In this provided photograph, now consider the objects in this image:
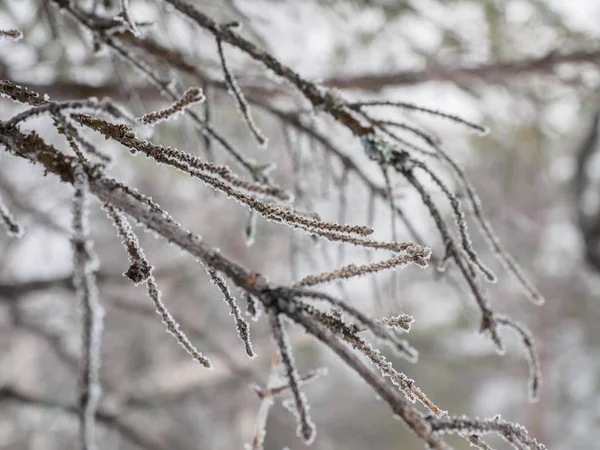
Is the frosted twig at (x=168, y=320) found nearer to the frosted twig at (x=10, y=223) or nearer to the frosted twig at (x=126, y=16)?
the frosted twig at (x=10, y=223)

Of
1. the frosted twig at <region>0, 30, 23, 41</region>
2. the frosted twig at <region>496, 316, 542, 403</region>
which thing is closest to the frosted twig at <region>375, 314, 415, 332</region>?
the frosted twig at <region>496, 316, 542, 403</region>

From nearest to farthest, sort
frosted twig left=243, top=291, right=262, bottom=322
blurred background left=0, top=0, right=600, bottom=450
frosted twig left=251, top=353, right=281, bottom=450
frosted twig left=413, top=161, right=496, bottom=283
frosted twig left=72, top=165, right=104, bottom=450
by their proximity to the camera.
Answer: frosted twig left=72, top=165, right=104, bottom=450
frosted twig left=243, top=291, right=262, bottom=322
frosted twig left=251, top=353, right=281, bottom=450
frosted twig left=413, top=161, right=496, bottom=283
blurred background left=0, top=0, right=600, bottom=450

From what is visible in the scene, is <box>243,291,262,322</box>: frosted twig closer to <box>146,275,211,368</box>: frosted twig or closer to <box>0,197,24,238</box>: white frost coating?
<box>146,275,211,368</box>: frosted twig

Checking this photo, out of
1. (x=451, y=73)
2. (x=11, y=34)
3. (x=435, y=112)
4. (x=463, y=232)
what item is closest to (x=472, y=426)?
(x=463, y=232)

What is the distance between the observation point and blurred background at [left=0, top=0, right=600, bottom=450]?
1917 millimetres

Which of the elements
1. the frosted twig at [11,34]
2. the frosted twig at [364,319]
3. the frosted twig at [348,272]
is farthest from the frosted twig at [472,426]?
the frosted twig at [11,34]

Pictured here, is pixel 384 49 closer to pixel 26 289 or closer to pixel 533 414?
pixel 26 289

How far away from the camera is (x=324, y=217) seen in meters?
1.32

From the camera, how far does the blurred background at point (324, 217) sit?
75.5 inches

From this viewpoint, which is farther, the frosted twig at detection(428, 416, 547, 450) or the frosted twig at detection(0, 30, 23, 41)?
the frosted twig at detection(0, 30, 23, 41)

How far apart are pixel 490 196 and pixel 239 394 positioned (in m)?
9.87

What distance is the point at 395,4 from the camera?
3.02 meters

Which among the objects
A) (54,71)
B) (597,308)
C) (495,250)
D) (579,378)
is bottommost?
(495,250)

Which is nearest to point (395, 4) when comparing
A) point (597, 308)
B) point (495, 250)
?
point (495, 250)
